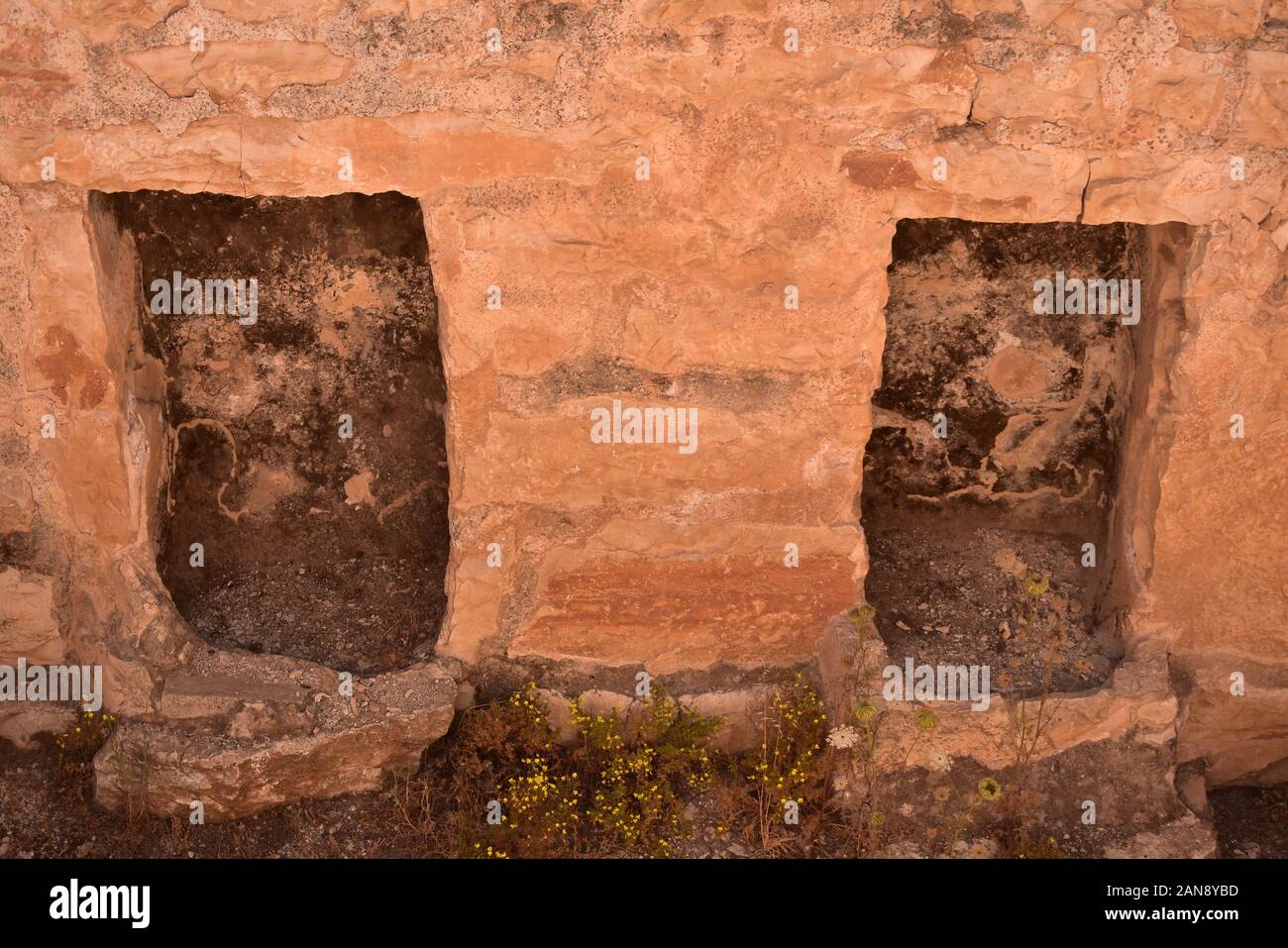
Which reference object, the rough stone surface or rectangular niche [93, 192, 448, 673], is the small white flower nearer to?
the rough stone surface

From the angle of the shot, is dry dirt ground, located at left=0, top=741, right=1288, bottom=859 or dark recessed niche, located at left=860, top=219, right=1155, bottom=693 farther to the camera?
dark recessed niche, located at left=860, top=219, right=1155, bottom=693

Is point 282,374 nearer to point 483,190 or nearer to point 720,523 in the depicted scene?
point 483,190

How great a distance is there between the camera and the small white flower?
3.39 m

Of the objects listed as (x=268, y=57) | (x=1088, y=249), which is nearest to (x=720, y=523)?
(x=1088, y=249)

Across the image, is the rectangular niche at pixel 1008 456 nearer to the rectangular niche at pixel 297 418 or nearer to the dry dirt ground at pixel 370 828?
the dry dirt ground at pixel 370 828

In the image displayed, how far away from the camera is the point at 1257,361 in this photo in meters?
3.32

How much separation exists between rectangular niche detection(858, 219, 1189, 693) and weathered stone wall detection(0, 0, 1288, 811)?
21 centimetres

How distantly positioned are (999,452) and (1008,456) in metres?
0.03

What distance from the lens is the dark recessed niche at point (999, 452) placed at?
12.2 ft

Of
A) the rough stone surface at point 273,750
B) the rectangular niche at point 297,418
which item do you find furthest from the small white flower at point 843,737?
the rectangular niche at point 297,418

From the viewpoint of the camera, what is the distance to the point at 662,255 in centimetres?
326

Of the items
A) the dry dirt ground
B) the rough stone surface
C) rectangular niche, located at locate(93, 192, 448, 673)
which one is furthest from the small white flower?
rectangular niche, located at locate(93, 192, 448, 673)

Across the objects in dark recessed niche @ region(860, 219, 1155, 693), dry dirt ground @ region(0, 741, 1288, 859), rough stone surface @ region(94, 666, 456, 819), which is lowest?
dry dirt ground @ region(0, 741, 1288, 859)

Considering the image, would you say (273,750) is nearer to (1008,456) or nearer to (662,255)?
(662,255)
